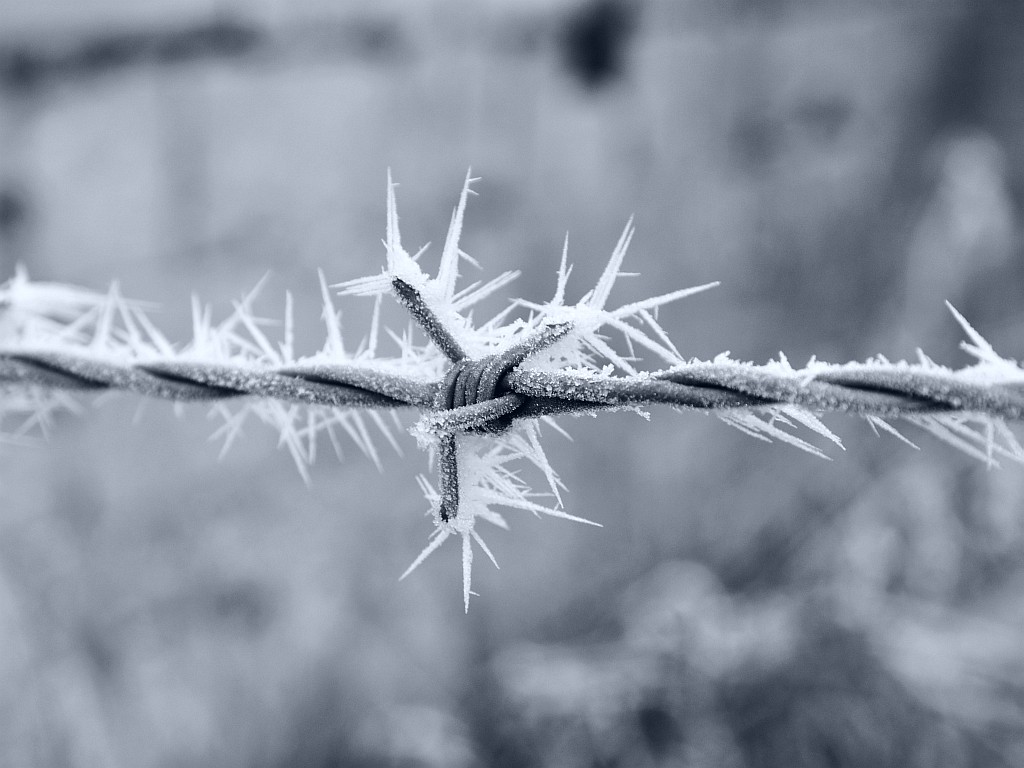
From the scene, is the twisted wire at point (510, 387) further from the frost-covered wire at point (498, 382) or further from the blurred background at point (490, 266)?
the blurred background at point (490, 266)

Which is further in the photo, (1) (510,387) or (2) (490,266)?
(2) (490,266)

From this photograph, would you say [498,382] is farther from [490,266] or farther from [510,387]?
[490,266]

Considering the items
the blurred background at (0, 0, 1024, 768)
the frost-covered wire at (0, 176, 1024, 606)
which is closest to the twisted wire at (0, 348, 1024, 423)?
the frost-covered wire at (0, 176, 1024, 606)

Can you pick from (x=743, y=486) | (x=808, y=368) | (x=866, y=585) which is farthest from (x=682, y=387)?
(x=743, y=486)

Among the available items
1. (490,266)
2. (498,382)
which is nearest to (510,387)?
(498,382)

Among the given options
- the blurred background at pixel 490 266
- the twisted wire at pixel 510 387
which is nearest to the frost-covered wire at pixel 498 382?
the twisted wire at pixel 510 387

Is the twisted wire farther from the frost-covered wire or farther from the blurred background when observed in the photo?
the blurred background
